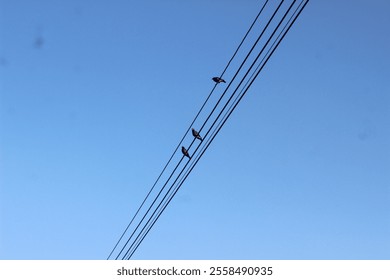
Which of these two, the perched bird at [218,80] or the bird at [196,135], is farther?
the perched bird at [218,80]

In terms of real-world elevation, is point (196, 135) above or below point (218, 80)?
below

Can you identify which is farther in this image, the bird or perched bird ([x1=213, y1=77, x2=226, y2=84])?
perched bird ([x1=213, y1=77, x2=226, y2=84])

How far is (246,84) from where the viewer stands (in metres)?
7.83

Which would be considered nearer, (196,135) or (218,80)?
(196,135)

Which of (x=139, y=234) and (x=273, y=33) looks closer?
(x=273, y=33)

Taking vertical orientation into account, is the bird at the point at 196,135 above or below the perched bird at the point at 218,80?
below

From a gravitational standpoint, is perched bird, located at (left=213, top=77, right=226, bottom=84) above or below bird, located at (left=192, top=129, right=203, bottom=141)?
above
